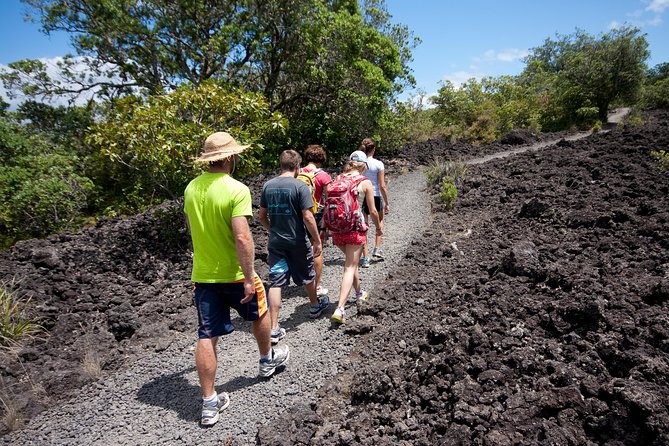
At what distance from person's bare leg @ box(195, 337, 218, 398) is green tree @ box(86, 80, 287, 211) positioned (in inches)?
148

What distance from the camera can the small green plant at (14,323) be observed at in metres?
4.20

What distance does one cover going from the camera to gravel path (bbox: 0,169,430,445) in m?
3.03

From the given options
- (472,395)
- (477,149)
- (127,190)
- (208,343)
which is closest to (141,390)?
(208,343)

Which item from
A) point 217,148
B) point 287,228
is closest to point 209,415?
point 287,228

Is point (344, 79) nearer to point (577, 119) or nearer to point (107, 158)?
point (107, 158)

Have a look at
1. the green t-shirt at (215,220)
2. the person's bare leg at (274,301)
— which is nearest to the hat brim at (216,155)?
the green t-shirt at (215,220)

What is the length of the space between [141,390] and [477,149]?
16066 mm

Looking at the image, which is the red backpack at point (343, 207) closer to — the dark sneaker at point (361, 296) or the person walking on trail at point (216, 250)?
the dark sneaker at point (361, 296)

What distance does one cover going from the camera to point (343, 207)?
4148 mm

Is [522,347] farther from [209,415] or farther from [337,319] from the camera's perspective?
[209,415]

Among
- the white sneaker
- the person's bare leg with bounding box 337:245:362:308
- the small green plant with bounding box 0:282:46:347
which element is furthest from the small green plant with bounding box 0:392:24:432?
the white sneaker

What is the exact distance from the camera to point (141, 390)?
359cm

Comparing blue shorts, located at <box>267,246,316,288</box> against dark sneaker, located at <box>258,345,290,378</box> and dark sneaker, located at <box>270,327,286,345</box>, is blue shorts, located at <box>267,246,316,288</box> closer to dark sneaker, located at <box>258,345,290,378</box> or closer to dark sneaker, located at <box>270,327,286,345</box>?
dark sneaker, located at <box>270,327,286,345</box>

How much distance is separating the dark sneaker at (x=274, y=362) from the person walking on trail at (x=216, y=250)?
45cm
